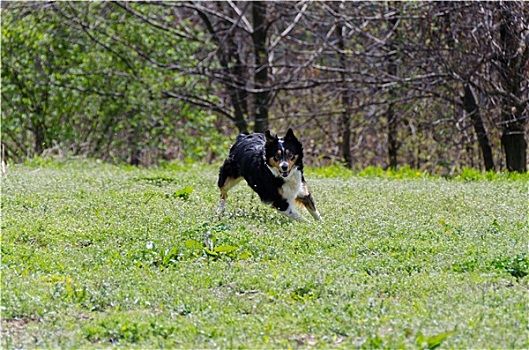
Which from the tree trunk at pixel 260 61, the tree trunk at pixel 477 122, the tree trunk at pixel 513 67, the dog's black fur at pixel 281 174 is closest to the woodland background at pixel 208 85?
the tree trunk at pixel 260 61

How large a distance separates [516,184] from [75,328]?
8857mm

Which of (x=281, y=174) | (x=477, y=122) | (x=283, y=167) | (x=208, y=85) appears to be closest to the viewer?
(x=283, y=167)

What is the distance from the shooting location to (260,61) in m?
21.1

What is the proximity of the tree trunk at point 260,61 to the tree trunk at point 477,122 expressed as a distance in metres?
4.81

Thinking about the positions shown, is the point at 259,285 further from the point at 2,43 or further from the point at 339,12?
the point at 2,43

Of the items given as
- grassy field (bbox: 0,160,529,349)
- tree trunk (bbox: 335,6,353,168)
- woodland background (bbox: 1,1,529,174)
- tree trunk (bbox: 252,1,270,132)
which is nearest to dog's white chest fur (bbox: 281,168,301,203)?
grassy field (bbox: 0,160,529,349)

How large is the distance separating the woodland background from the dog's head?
8951 mm

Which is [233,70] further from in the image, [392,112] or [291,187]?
[291,187]

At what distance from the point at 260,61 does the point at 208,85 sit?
1462 millimetres

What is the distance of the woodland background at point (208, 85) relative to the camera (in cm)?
1923

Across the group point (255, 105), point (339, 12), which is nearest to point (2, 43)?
point (255, 105)

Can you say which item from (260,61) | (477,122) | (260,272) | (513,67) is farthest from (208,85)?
(260,272)

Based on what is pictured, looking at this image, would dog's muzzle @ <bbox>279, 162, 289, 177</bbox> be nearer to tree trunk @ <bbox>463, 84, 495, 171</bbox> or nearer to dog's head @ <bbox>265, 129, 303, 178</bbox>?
dog's head @ <bbox>265, 129, 303, 178</bbox>

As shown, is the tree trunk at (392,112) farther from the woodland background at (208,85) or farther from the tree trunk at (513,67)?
the tree trunk at (513,67)
